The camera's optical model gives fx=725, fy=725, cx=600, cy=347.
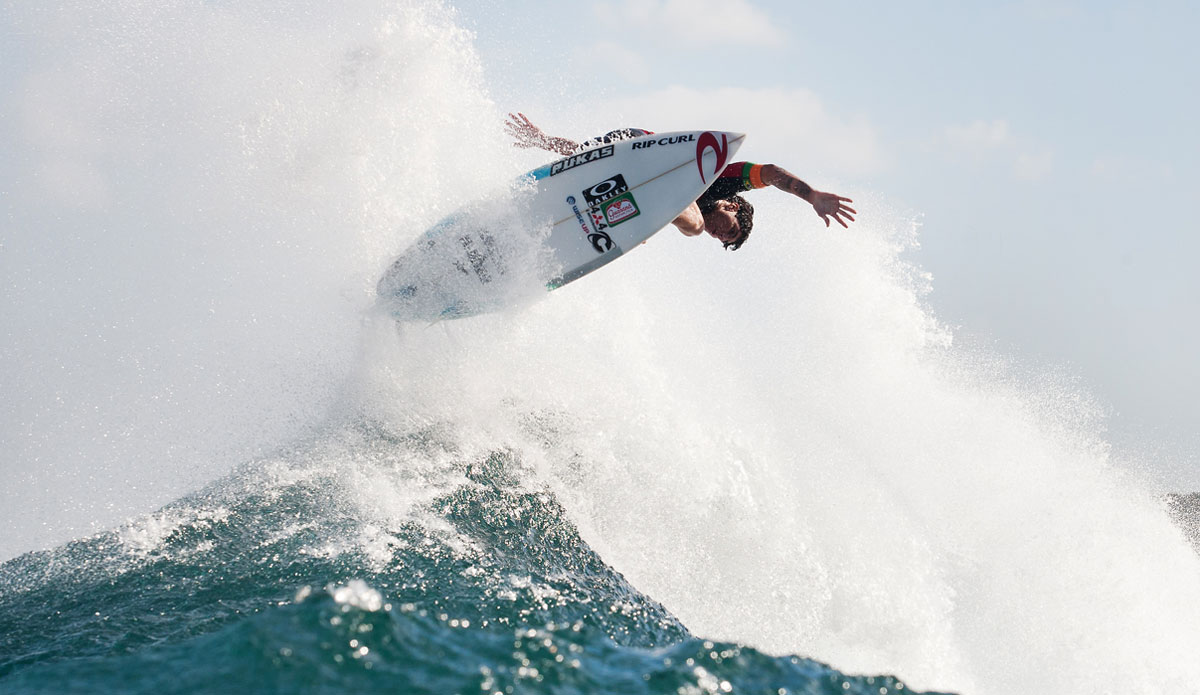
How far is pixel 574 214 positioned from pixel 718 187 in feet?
6.38

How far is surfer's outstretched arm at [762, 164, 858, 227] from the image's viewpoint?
812 centimetres

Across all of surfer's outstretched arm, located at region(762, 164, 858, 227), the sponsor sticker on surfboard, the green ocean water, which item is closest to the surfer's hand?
surfer's outstretched arm, located at region(762, 164, 858, 227)

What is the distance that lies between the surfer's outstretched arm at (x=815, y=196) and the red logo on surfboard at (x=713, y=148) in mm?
637

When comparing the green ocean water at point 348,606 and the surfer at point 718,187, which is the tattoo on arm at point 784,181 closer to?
the surfer at point 718,187

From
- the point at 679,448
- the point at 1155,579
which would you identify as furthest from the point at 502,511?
the point at 1155,579

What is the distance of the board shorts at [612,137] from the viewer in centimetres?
927

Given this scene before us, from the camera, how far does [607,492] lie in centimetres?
774

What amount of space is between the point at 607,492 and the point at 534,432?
1.46 metres

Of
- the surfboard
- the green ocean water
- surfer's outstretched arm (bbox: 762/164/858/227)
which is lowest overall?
the green ocean water

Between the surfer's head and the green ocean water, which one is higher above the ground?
the surfer's head

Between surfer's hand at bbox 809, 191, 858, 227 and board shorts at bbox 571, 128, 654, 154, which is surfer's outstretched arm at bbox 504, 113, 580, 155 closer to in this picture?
board shorts at bbox 571, 128, 654, 154

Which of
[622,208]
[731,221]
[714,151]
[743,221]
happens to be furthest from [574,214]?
[743,221]

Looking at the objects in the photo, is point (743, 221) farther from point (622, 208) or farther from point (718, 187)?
point (622, 208)

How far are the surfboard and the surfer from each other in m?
0.32
